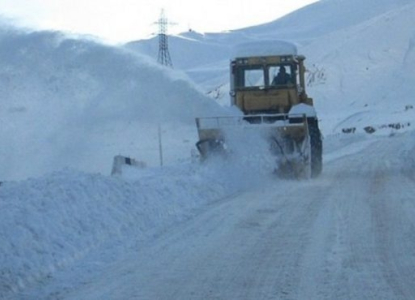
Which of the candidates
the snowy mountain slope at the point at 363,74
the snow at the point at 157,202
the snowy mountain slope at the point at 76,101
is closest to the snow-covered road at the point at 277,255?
the snow at the point at 157,202

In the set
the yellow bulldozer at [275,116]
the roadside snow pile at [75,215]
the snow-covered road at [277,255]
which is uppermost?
the yellow bulldozer at [275,116]

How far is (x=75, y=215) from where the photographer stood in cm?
1144

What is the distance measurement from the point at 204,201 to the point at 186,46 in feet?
574

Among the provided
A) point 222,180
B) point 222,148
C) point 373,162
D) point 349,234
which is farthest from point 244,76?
point 349,234

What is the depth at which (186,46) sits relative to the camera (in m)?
189

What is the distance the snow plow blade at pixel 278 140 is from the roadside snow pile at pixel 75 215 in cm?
336

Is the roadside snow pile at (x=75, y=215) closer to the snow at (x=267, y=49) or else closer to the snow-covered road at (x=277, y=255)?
the snow-covered road at (x=277, y=255)

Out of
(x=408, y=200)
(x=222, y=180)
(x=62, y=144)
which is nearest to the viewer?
(x=408, y=200)

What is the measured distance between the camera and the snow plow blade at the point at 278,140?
2012cm

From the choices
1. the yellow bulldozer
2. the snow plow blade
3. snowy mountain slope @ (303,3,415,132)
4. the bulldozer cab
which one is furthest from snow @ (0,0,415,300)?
snowy mountain slope @ (303,3,415,132)

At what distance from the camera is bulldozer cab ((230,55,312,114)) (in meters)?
22.0

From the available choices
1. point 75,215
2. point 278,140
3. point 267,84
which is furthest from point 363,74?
point 75,215

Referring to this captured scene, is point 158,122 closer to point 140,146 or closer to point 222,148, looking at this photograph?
point 140,146

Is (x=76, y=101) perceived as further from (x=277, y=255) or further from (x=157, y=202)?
(x=277, y=255)
